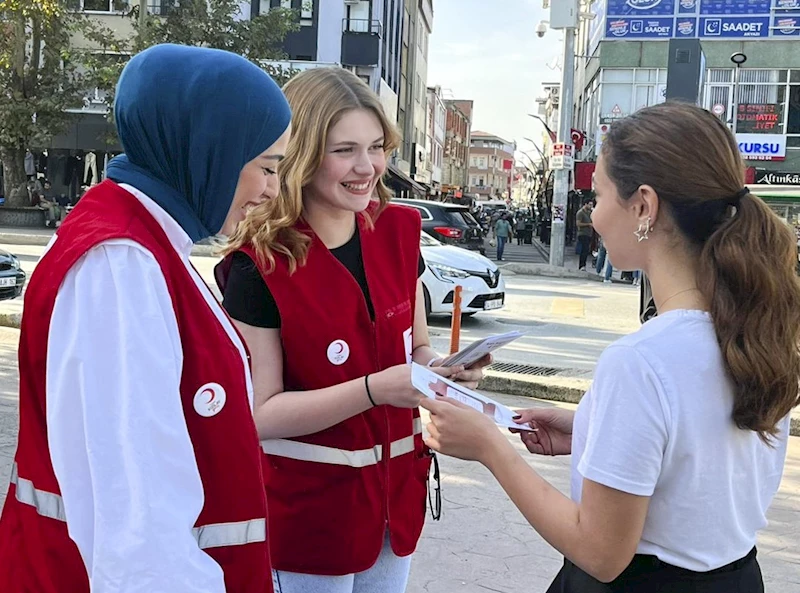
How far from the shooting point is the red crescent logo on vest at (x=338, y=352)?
6.76 feet

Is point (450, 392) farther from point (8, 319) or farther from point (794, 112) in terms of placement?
point (794, 112)

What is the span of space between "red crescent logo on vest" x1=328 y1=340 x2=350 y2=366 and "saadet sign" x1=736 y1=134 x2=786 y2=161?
31.7m

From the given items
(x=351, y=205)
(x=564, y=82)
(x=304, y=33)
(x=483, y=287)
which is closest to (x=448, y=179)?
(x=304, y=33)

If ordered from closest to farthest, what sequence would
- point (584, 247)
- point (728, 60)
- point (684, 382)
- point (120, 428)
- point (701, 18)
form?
point (120, 428), point (684, 382), point (584, 247), point (701, 18), point (728, 60)

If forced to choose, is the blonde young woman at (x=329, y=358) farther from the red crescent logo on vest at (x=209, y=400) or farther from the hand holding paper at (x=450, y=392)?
the red crescent logo on vest at (x=209, y=400)

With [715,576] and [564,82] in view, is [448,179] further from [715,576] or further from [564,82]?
[715,576]

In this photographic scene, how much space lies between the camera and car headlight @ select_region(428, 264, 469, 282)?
11281 millimetres

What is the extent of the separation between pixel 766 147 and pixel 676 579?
3263cm

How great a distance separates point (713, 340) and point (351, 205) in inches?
39.3

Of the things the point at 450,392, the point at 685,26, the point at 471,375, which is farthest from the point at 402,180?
the point at 450,392

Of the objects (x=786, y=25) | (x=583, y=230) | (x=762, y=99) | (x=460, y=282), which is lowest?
(x=460, y=282)

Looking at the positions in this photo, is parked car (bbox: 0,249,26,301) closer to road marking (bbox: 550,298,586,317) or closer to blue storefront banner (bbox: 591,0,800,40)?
road marking (bbox: 550,298,586,317)

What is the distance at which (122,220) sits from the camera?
A: 1.30m

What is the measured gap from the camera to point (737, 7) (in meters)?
30.0
